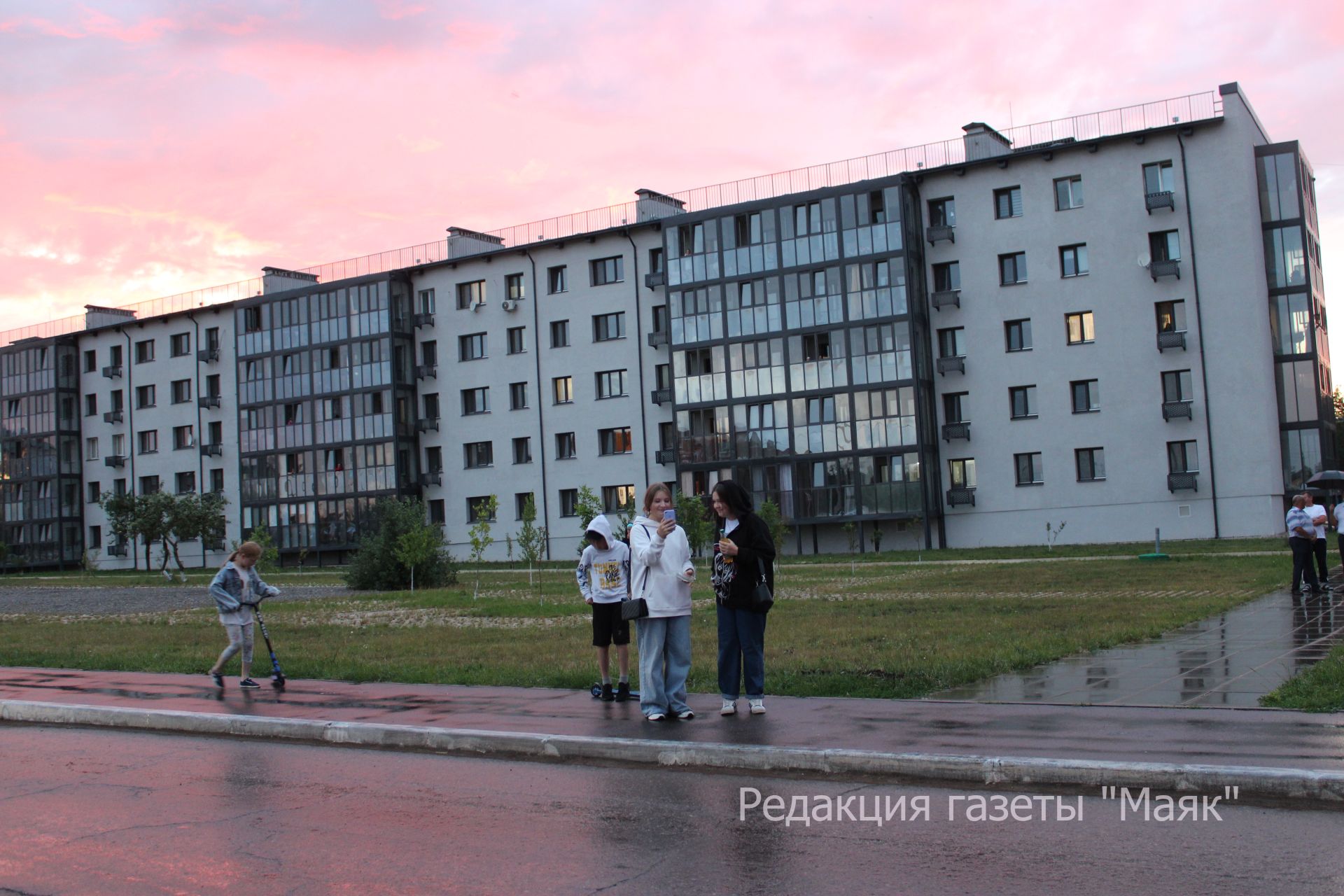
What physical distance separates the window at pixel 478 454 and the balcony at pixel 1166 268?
1213 inches

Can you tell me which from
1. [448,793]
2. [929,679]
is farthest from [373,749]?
[929,679]

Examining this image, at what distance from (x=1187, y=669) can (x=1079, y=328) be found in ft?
127

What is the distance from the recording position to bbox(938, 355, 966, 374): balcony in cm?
4953

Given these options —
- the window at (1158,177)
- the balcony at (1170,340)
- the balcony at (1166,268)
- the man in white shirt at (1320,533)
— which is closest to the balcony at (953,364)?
the balcony at (1170,340)

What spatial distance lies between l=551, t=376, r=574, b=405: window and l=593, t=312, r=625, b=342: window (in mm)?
2396

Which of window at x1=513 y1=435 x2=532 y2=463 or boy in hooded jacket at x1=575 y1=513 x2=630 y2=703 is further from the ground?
window at x1=513 y1=435 x2=532 y2=463

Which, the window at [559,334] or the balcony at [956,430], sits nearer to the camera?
the balcony at [956,430]

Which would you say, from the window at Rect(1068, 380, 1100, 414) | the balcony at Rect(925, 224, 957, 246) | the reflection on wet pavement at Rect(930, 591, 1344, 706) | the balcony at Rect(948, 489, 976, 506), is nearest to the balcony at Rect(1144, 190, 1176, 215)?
the window at Rect(1068, 380, 1100, 414)

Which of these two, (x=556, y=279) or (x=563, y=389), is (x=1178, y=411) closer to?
(x=563, y=389)

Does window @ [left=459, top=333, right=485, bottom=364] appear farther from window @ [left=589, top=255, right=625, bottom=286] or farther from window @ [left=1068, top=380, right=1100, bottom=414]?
window @ [left=1068, top=380, right=1100, bottom=414]

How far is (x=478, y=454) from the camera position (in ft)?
199

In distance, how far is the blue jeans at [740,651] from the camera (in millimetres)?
9398

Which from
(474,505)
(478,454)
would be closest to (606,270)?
(478,454)

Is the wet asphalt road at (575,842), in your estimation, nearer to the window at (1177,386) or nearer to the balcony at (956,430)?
the window at (1177,386)
